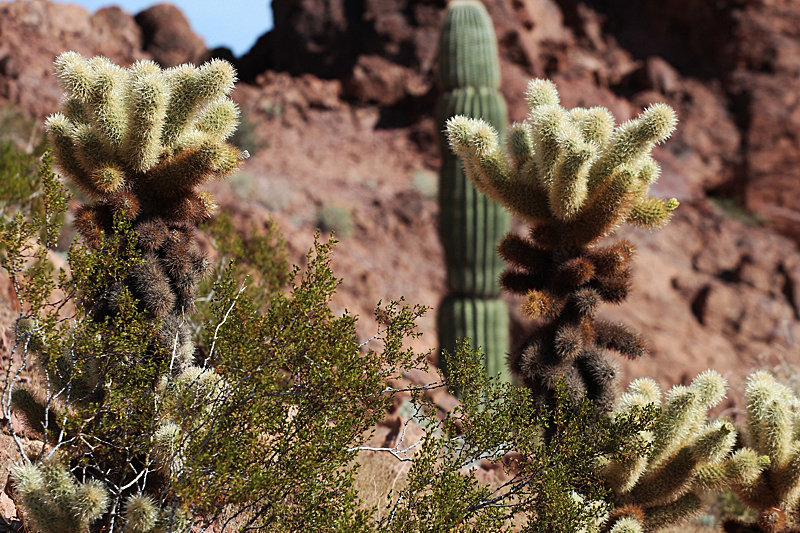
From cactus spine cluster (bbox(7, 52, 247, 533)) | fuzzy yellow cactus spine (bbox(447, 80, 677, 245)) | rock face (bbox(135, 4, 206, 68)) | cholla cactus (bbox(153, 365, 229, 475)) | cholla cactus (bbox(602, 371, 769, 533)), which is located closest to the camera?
cholla cactus (bbox(153, 365, 229, 475))

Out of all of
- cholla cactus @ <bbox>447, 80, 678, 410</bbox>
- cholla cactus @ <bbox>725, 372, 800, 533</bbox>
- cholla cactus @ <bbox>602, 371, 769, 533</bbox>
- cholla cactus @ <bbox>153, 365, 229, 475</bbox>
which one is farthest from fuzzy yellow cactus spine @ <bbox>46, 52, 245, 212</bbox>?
cholla cactus @ <bbox>725, 372, 800, 533</bbox>

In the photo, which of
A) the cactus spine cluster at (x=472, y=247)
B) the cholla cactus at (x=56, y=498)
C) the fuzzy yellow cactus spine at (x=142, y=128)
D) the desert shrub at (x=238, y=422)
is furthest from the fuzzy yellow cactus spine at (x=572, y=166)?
the cactus spine cluster at (x=472, y=247)

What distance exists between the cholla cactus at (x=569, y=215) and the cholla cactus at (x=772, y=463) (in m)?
0.74

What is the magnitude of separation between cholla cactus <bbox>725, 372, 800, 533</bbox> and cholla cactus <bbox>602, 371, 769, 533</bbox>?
0.09 meters

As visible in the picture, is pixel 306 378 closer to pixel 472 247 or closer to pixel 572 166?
pixel 572 166

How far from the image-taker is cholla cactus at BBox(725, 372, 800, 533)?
448cm

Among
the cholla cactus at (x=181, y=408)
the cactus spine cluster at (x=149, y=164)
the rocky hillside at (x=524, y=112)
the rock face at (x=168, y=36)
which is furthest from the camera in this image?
the rock face at (x=168, y=36)

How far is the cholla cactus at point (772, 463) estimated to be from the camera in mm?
4480

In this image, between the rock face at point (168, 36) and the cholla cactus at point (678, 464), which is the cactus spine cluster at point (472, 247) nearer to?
the cholla cactus at point (678, 464)

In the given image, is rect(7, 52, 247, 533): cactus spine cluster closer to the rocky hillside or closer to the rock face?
the rocky hillside

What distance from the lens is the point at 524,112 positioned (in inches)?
622

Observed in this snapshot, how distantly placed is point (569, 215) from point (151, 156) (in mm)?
2355

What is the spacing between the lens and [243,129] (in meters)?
15.1

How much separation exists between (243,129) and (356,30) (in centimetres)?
416
